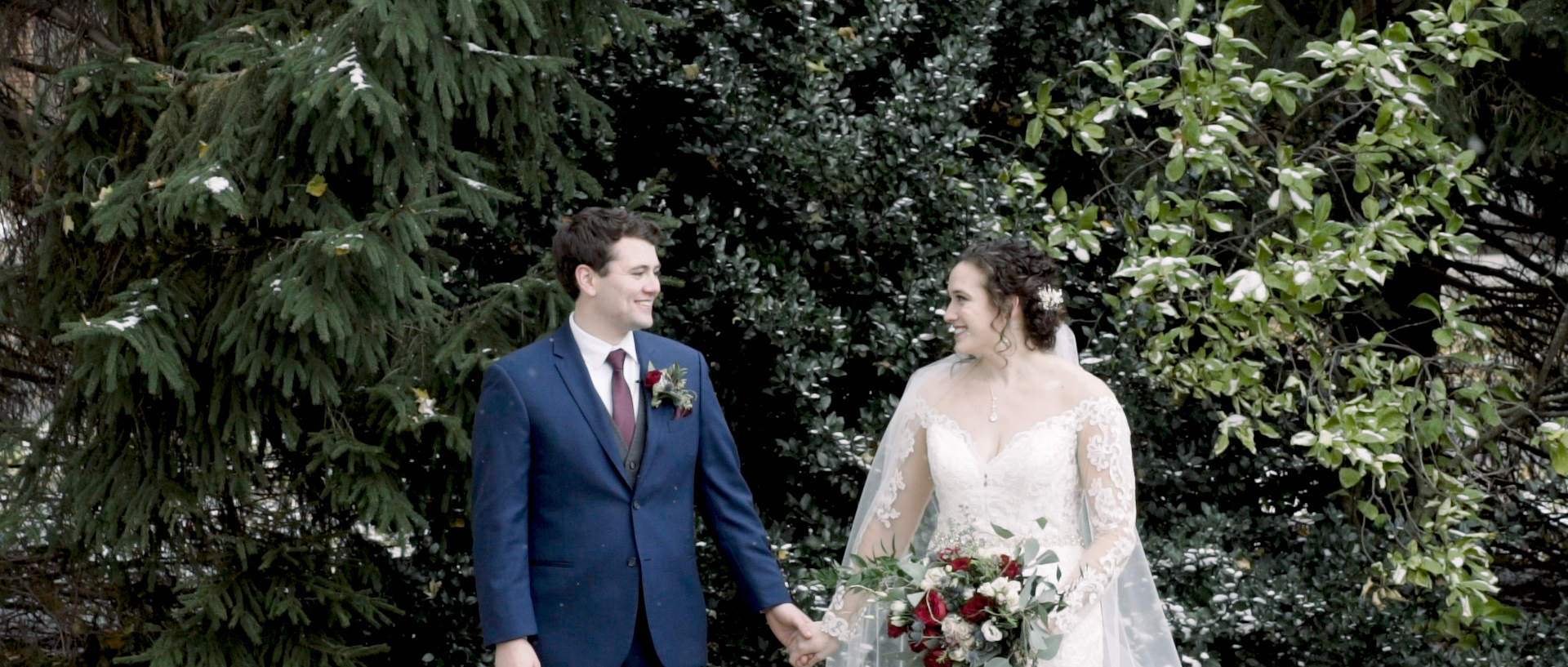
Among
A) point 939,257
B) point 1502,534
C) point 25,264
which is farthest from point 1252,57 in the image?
point 25,264

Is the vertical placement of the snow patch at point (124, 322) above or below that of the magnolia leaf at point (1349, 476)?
above

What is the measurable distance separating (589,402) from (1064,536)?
122cm

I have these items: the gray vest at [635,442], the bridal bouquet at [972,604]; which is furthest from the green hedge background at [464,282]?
the bridal bouquet at [972,604]

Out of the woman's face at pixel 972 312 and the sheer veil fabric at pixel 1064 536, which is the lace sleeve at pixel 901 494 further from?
the woman's face at pixel 972 312

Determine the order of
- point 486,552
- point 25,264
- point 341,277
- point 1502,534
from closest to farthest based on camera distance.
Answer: point 486,552, point 341,277, point 25,264, point 1502,534

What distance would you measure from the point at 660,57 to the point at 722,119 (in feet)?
1.07

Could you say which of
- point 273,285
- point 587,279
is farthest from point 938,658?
point 273,285

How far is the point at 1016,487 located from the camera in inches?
138

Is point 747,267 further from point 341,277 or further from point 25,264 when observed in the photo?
point 25,264

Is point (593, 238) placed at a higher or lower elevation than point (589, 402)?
higher

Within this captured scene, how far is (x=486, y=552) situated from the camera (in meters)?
3.27

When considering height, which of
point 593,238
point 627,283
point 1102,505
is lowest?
point 1102,505

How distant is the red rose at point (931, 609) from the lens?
322 centimetres

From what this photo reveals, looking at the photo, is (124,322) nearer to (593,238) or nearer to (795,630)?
(593,238)
